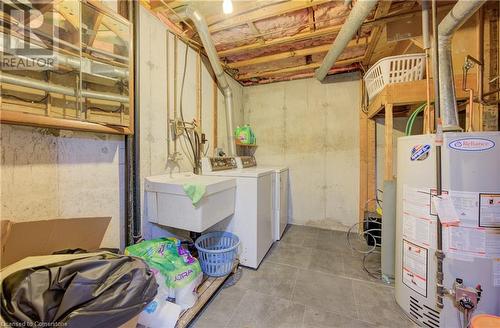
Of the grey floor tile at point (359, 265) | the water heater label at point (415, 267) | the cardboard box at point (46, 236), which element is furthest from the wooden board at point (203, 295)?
the water heater label at point (415, 267)

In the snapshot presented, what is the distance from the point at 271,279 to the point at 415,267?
3.69ft

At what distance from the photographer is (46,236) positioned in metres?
1.10

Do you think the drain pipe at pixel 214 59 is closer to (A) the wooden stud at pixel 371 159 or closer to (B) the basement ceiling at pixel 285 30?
(B) the basement ceiling at pixel 285 30

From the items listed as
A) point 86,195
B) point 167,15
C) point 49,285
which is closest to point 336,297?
point 49,285

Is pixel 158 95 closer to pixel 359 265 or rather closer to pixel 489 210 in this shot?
pixel 489 210

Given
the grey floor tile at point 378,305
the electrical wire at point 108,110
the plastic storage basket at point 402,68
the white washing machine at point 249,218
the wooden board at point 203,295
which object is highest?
the plastic storage basket at point 402,68

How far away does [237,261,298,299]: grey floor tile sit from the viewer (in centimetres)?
170

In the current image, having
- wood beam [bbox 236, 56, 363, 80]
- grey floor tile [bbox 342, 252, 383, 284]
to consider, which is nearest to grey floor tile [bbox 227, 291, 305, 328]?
grey floor tile [bbox 342, 252, 383, 284]

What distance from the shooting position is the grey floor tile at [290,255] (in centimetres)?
215

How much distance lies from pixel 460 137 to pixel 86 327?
6.74 ft

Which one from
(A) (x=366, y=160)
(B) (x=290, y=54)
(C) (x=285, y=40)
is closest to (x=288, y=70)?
(B) (x=290, y=54)

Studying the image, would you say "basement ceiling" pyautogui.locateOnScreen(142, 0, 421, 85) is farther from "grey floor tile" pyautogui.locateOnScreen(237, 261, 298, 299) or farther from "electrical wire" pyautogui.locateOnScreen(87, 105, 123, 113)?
"grey floor tile" pyautogui.locateOnScreen(237, 261, 298, 299)

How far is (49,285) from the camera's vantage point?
764 mm

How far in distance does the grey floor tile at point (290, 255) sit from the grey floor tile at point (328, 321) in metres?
0.62
